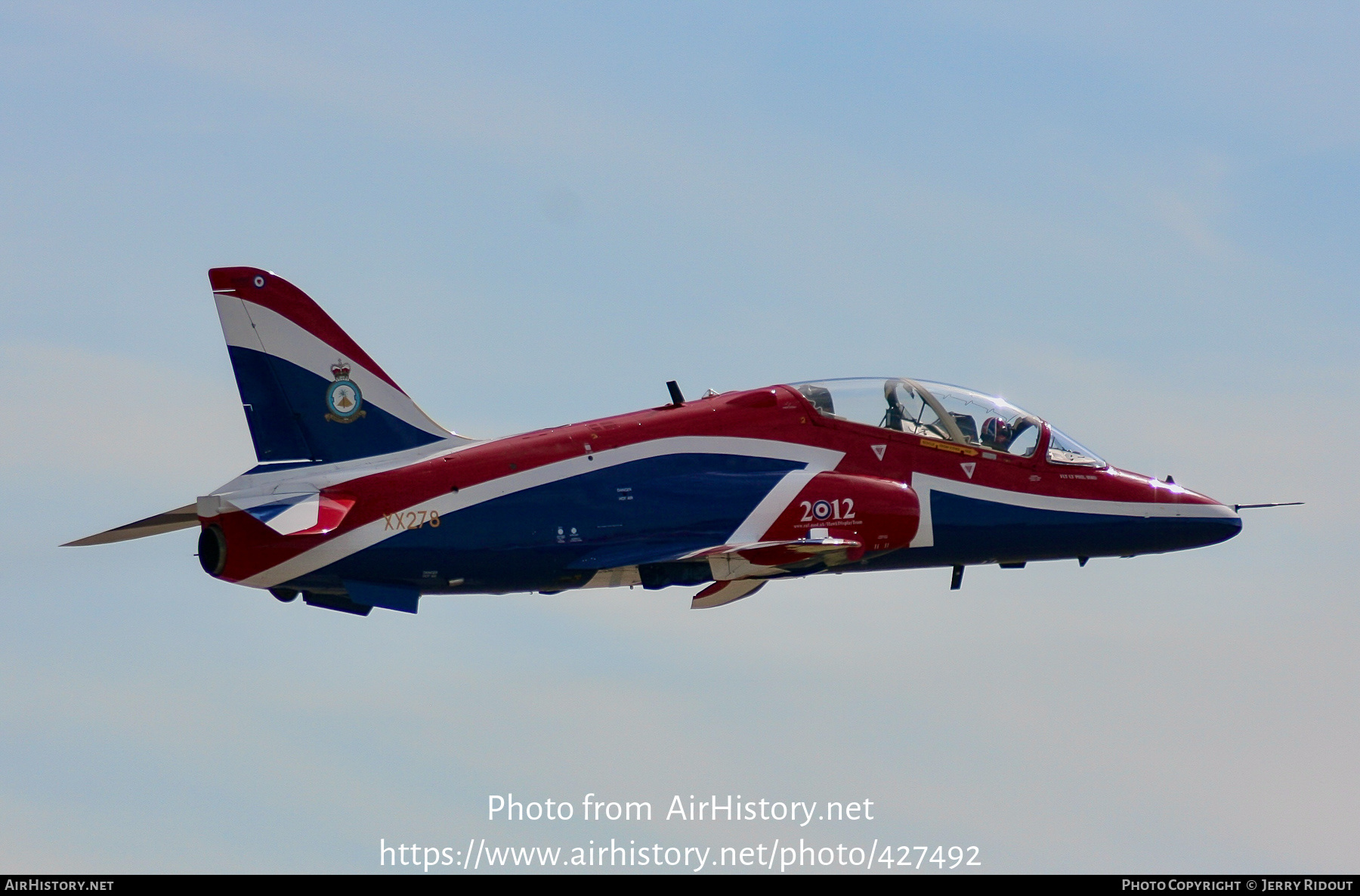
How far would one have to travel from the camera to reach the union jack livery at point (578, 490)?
26.2 m

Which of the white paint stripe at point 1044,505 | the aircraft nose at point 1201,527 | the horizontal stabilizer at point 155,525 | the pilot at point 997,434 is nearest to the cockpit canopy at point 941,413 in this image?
the pilot at point 997,434

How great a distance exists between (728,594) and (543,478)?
10.5 feet

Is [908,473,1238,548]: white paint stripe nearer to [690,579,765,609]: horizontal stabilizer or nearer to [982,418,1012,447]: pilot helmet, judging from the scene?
[982,418,1012,447]: pilot helmet

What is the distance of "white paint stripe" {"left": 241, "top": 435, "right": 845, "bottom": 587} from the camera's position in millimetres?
25984

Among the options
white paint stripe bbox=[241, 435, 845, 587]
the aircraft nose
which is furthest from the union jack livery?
the aircraft nose

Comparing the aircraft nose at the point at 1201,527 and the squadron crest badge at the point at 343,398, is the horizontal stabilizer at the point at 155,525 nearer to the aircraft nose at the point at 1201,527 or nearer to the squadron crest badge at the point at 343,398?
the squadron crest badge at the point at 343,398

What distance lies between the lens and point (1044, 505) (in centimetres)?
2847

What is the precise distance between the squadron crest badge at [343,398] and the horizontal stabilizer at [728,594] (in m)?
5.26

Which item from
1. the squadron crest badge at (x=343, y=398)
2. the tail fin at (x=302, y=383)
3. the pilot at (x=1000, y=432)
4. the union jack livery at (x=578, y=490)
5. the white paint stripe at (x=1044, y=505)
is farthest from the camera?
the pilot at (x=1000, y=432)

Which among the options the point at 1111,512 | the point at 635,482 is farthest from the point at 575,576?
the point at 1111,512

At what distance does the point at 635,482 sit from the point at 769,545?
6.60 feet

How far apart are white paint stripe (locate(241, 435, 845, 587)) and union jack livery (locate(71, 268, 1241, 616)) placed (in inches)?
0.9

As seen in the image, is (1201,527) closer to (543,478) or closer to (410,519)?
(543,478)

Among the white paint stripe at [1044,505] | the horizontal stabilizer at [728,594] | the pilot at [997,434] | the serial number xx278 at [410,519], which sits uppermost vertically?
the pilot at [997,434]
